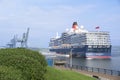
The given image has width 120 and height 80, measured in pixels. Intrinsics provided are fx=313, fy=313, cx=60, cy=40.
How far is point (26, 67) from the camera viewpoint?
12242mm

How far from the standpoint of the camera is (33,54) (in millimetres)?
14562

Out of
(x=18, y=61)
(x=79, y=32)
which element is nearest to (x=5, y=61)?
(x=18, y=61)

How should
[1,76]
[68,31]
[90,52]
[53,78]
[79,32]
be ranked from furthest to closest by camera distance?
1. [68,31]
2. [79,32]
3. [90,52]
4. [53,78]
5. [1,76]

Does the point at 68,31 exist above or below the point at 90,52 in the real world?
above

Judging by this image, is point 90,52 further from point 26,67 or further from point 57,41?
point 26,67

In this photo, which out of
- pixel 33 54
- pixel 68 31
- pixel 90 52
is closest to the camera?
pixel 33 54

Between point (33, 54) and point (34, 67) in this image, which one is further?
point (33, 54)

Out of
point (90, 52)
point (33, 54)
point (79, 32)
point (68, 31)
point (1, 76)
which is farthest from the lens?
point (68, 31)

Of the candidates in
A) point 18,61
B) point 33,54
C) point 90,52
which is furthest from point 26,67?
point 90,52

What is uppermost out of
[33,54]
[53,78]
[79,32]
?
[79,32]

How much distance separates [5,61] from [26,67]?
35.3 inches

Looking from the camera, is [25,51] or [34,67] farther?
[25,51]

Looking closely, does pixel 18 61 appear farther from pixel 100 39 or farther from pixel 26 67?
pixel 100 39

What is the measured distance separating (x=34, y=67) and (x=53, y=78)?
4.84 m
